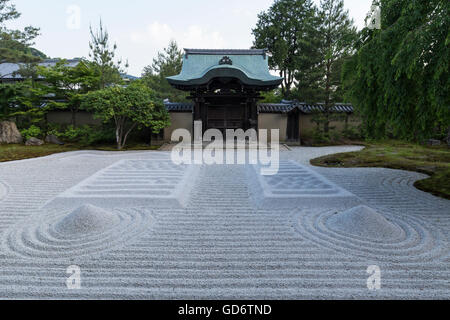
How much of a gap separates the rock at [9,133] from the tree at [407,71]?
16.6 metres

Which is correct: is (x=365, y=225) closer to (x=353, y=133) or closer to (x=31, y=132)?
(x=353, y=133)

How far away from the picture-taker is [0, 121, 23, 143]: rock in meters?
13.3

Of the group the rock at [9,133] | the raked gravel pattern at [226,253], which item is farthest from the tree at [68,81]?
the raked gravel pattern at [226,253]

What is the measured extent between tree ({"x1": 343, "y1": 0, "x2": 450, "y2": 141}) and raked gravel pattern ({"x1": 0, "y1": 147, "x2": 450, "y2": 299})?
1.57m

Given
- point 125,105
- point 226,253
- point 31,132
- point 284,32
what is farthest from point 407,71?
point 284,32

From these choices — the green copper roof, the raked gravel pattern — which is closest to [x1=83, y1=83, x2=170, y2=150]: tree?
the green copper roof

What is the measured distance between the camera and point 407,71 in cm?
379

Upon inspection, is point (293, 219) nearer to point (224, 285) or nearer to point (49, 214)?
point (224, 285)

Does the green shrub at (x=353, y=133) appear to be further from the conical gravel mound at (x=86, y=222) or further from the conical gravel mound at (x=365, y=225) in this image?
the conical gravel mound at (x=86, y=222)

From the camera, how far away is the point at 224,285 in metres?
2.27

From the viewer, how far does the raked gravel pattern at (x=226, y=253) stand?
2209 millimetres

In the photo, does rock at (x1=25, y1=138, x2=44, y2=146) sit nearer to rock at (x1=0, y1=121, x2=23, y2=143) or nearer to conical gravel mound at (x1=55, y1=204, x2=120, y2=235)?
rock at (x1=0, y1=121, x2=23, y2=143)

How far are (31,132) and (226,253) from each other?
52.0ft

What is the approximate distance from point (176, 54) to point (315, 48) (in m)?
12.8
